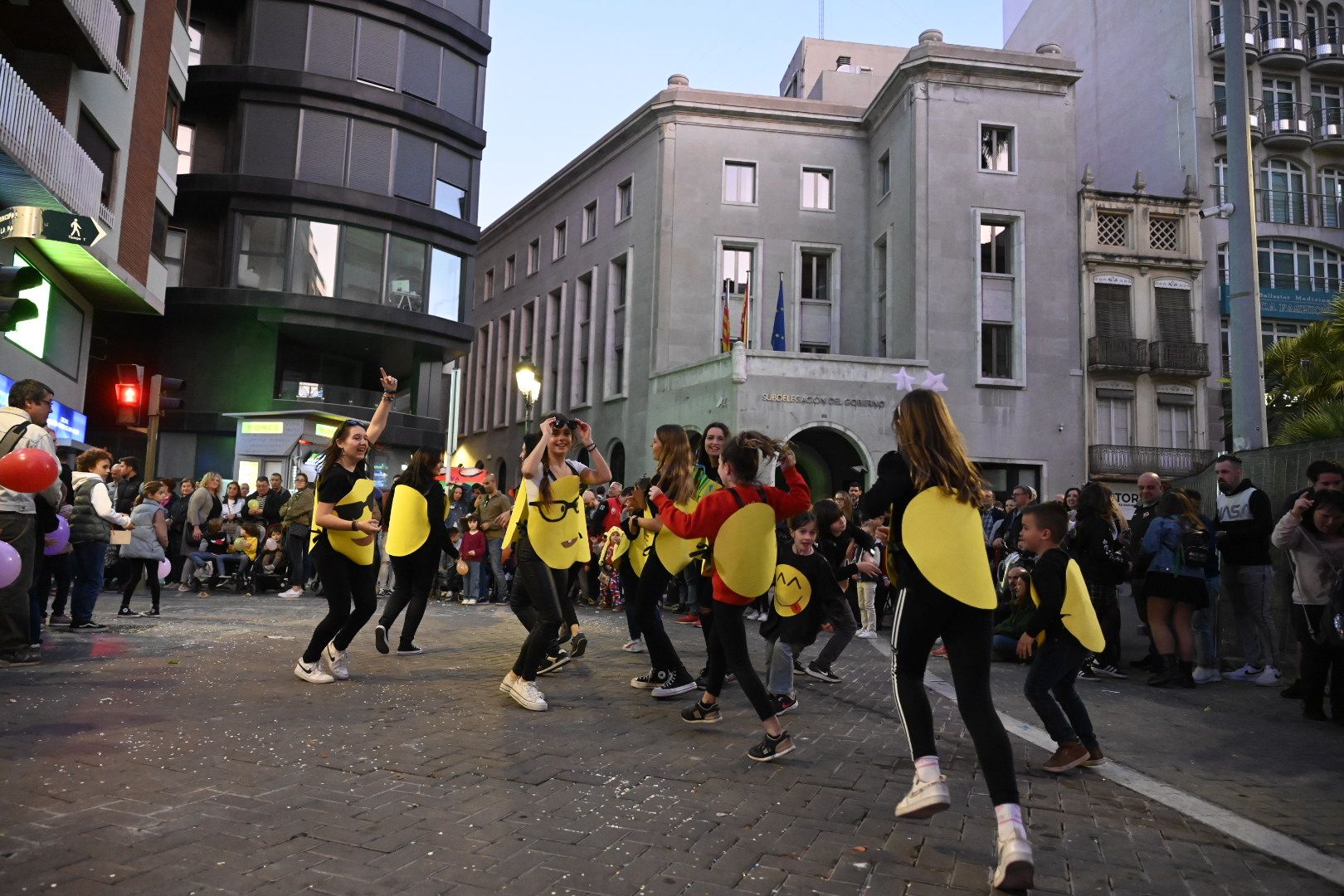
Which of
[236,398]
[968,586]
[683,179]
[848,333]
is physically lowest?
[968,586]

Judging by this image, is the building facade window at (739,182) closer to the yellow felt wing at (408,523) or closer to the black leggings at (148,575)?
the black leggings at (148,575)

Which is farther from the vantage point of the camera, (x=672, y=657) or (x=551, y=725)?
(x=672, y=657)

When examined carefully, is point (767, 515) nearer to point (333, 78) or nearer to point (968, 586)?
point (968, 586)

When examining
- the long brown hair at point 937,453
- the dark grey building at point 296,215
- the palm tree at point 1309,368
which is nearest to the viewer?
the long brown hair at point 937,453

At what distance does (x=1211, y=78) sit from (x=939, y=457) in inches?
1662

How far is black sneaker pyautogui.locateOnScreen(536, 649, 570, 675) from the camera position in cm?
812

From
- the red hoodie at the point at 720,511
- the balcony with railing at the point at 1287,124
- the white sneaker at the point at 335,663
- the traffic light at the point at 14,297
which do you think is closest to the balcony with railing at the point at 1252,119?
the balcony with railing at the point at 1287,124

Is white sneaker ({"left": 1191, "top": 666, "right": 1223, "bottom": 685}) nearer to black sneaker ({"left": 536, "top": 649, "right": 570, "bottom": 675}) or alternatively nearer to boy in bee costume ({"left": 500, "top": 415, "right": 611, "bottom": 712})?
black sneaker ({"left": 536, "top": 649, "right": 570, "bottom": 675})

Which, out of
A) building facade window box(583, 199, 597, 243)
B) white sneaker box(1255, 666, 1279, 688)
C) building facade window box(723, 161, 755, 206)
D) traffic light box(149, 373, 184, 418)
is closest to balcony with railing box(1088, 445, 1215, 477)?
building facade window box(723, 161, 755, 206)

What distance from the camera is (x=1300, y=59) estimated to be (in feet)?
→ 130

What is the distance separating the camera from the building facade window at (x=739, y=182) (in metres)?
36.9

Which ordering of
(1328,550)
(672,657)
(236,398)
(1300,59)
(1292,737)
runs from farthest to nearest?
(1300,59)
(236,398)
(1328,550)
(672,657)
(1292,737)

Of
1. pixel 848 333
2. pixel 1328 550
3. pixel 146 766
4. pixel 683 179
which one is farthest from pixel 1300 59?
pixel 146 766

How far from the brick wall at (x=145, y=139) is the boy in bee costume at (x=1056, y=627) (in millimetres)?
21545
